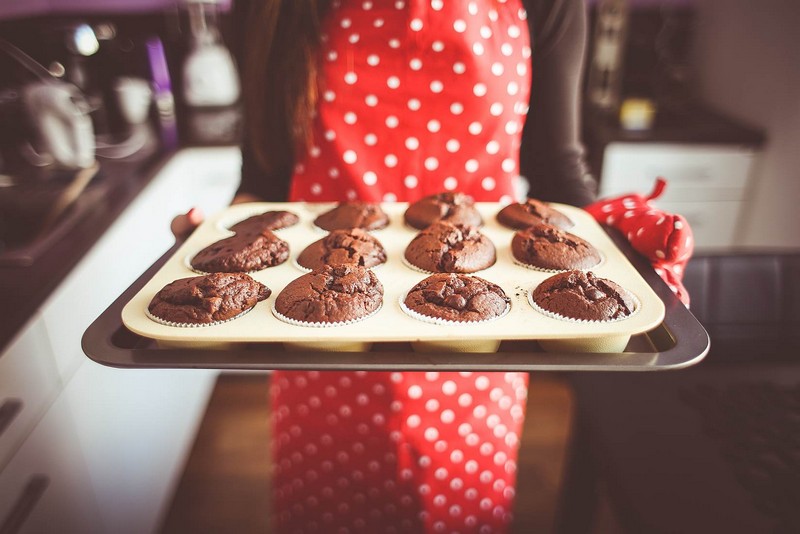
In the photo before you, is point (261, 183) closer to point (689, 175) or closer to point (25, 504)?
point (25, 504)

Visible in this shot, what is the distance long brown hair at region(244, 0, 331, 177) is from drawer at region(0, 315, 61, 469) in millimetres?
541

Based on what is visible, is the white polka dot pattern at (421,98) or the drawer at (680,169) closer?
the white polka dot pattern at (421,98)

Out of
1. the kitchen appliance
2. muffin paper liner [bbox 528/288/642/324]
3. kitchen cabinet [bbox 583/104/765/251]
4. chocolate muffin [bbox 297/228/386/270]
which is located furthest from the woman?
kitchen cabinet [bbox 583/104/765/251]

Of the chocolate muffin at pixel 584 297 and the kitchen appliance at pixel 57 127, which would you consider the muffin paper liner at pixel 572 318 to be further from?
the kitchen appliance at pixel 57 127

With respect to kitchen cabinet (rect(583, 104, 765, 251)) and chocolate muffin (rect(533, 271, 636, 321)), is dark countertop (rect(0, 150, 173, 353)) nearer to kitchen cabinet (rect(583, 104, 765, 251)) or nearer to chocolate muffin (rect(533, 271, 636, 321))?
chocolate muffin (rect(533, 271, 636, 321))

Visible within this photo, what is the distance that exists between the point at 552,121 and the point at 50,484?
1.22 m

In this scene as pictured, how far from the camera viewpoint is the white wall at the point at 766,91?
205 cm

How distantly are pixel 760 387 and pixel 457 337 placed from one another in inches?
43.1

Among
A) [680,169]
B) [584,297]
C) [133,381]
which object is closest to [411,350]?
[584,297]

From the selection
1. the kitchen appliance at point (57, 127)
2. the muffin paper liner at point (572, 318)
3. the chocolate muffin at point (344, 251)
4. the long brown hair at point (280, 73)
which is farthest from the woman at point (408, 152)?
Answer: the kitchen appliance at point (57, 127)

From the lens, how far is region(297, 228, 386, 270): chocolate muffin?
0.98 meters

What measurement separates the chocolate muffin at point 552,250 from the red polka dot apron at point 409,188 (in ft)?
0.72

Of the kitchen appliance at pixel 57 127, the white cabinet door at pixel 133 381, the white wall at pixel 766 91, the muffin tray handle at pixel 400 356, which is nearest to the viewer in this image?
the muffin tray handle at pixel 400 356

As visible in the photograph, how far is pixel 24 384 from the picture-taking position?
3.45ft
